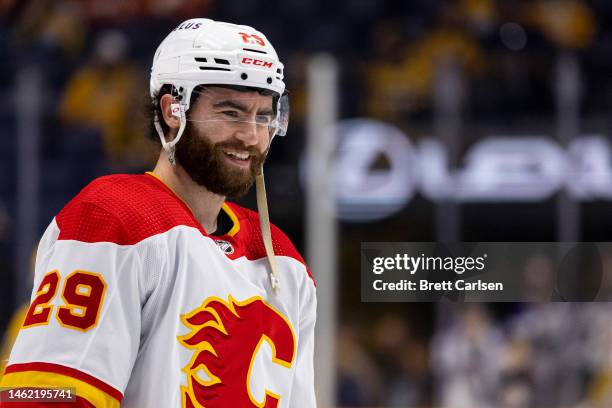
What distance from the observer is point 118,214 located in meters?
1.26

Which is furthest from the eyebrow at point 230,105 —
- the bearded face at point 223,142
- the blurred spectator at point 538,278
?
the blurred spectator at point 538,278

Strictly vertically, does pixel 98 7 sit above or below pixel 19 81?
above

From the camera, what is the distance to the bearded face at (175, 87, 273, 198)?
137 centimetres

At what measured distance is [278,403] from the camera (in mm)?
1447

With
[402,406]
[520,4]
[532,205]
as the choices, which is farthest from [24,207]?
[520,4]

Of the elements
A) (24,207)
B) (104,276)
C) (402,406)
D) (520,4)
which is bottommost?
(104,276)

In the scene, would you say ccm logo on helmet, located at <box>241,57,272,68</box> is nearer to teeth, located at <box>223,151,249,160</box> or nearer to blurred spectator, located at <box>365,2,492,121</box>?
teeth, located at <box>223,151,249,160</box>

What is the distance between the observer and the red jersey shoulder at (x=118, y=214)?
124 centimetres

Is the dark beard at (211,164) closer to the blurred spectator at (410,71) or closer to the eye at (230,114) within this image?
the eye at (230,114)

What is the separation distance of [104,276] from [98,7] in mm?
3979

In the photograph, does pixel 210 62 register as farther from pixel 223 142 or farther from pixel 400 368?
pixel 400 368

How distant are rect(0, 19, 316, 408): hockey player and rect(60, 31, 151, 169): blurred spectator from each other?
233 centimetres

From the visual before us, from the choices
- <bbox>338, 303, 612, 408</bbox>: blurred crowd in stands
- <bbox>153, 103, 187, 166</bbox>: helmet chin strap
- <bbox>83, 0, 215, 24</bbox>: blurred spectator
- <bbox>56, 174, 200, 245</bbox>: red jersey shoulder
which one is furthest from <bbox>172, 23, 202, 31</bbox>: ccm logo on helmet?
<bbox>83, 0, 215, 24</bbox>: blurred spectator

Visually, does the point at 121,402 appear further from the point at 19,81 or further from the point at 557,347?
the point at 19,81
